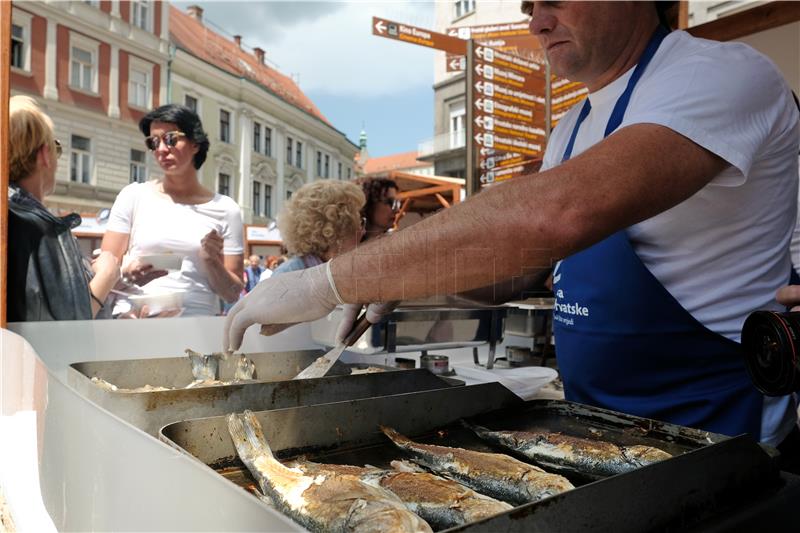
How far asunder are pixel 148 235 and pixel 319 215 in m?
0.67

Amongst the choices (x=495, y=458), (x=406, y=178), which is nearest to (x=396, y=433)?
(x=495, y=458)

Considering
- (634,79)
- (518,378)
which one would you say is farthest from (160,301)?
(634,79)

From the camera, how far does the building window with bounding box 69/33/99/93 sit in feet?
7.80

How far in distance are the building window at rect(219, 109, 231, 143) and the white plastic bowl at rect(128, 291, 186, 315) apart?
694 mm

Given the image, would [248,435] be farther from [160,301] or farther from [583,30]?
[160,301]

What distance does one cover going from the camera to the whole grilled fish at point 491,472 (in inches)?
33.8

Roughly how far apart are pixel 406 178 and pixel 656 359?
6.33ft

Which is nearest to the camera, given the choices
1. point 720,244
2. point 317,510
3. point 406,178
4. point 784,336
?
point 317,510

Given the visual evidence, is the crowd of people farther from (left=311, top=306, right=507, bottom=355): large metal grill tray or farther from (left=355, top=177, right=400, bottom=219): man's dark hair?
(left=311, top=306, right=507, bottom=355): large metal grill tray

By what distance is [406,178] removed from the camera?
3.04 metres

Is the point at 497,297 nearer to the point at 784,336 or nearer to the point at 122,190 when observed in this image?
the point at 784,336

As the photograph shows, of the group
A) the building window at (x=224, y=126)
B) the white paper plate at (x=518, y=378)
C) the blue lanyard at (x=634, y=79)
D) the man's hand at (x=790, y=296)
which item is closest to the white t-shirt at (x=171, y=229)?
Answer: the building window at (x=224, y=126)

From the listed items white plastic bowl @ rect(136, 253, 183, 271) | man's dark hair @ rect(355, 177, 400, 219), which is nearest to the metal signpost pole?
man's dark hair @ rect(355, 177, 400, 219)

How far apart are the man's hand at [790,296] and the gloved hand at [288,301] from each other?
80 centimetres
